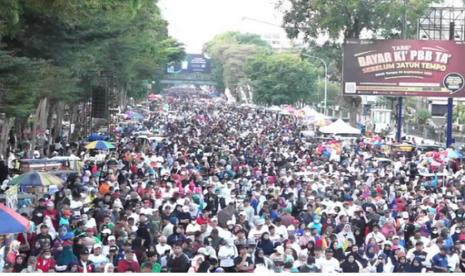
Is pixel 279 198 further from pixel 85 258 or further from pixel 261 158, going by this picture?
pixel 261 158

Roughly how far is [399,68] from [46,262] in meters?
27.1

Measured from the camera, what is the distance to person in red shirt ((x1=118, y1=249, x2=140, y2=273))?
40.0 feet

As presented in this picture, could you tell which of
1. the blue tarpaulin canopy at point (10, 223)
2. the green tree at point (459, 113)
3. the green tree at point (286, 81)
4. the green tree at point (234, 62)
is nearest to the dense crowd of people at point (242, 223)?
the blue tarpaulin canopy at point (10, 223)

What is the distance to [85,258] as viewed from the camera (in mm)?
12609

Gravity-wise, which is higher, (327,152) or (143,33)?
(143,33)

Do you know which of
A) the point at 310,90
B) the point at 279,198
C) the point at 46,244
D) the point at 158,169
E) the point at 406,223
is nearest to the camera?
the point at 46,244

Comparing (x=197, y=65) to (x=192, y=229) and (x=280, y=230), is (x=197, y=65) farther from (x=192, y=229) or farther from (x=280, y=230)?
(x=280, y=230)

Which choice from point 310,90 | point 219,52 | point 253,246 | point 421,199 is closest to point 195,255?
Result: point 253,246

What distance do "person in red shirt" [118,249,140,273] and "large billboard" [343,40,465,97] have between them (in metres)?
25.8

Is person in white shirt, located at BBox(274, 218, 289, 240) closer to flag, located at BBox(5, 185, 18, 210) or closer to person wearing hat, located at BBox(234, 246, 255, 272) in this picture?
person wearing hat, located at BBox(234, 246, 255, 272)

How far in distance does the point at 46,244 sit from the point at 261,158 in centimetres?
1878

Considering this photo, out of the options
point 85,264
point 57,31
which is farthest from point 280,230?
point 57,31

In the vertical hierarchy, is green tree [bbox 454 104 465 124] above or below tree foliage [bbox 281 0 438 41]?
below

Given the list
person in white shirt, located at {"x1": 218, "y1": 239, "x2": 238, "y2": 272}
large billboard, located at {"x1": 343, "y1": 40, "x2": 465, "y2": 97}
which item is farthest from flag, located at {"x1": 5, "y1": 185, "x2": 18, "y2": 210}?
large billboard, located at {"x1": 343, "y1": 40, "x2": 465, "y2": 97}
